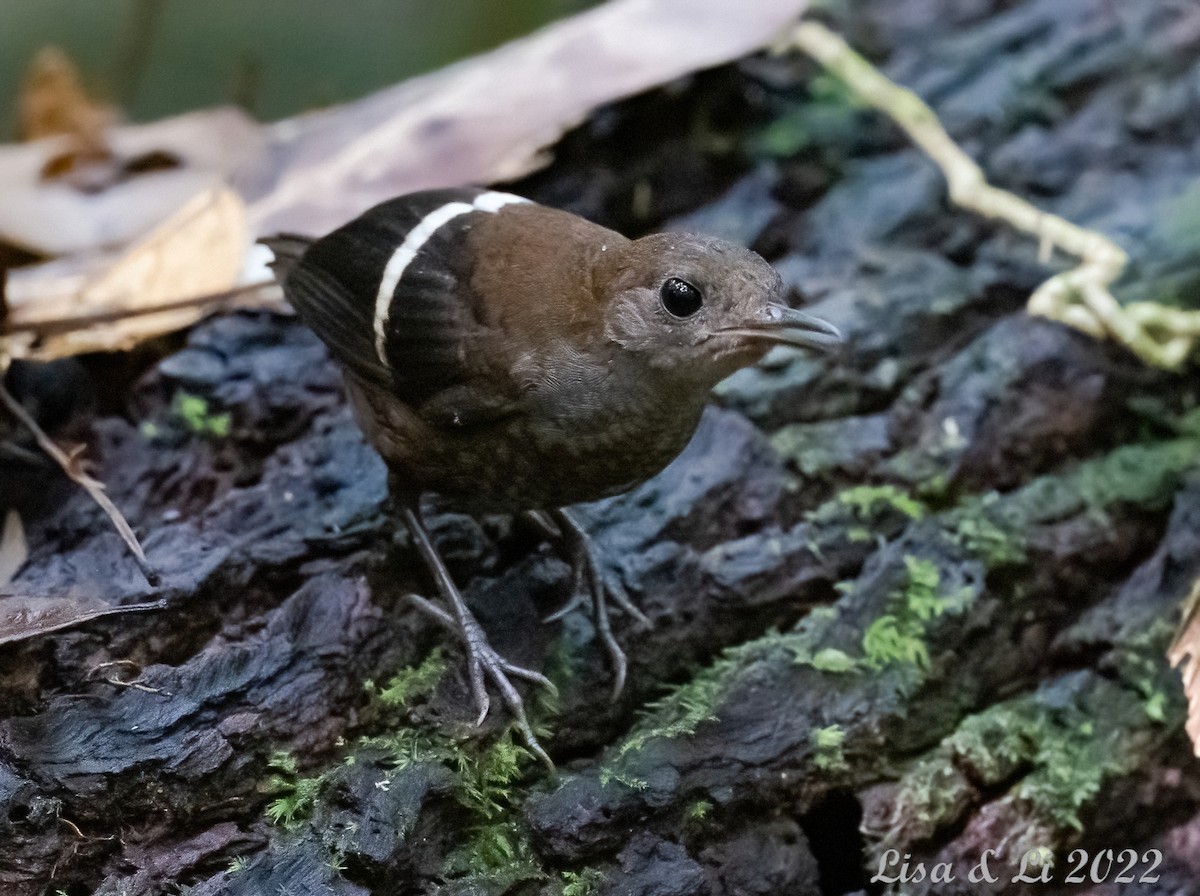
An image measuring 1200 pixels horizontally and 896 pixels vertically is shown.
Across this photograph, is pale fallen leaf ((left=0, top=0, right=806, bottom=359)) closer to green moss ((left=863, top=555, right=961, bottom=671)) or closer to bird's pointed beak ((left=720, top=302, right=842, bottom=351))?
bird's pointed beak ((left=720, top=302, right=842, bottom=351))

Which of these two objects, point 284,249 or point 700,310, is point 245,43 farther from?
point 700,310

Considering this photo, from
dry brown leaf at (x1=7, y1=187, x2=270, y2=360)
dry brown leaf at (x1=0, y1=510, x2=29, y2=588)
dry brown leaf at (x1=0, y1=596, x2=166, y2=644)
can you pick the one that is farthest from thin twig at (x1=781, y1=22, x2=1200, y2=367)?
dry brown leaf at (x1=0, y1=510, x2=29, y2=588)

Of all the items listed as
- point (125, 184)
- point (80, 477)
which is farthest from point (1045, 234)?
point (125, 184)

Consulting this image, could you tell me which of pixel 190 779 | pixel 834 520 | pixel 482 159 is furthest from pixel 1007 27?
pixel 190 779

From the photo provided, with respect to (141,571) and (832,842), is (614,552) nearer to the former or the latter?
(832,842)

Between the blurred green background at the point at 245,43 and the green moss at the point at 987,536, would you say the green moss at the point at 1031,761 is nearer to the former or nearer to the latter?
the green moss at the point at 987,536

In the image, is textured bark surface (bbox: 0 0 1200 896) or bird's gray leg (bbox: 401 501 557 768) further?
bird's gray leg (bbox: 401 501 557 768)
